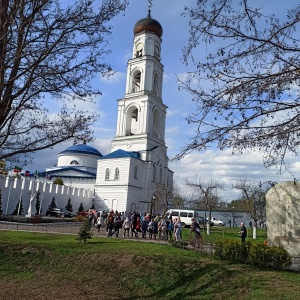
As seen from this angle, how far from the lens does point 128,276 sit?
11945 millimetres

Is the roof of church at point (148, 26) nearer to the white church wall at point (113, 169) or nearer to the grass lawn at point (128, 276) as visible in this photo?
the white church wall at point (113, 169)

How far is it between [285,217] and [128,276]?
22.2 ft

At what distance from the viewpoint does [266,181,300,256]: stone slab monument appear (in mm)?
14148

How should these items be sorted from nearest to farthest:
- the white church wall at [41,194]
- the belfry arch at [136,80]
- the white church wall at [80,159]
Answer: the white church wall at [41,194] < the belfry arch at [136,80] < the white church wall at [80,159]

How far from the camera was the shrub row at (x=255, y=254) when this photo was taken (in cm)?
1236

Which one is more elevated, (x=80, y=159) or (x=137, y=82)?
(x=137, y=82)

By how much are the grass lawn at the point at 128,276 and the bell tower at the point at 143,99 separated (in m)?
36.2

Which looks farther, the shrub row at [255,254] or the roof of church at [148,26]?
the roof of church at [148,26]

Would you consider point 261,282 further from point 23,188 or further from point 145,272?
point 23,188

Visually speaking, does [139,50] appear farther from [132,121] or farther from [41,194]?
[41,194]

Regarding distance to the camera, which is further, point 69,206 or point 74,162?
point 74,162

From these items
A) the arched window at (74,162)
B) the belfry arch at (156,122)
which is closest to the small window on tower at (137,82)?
the belfry arch at (156,122)

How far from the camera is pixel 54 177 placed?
188 ft

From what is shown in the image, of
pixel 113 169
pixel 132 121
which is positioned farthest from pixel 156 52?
pixel 113 169
